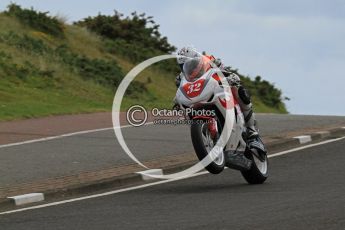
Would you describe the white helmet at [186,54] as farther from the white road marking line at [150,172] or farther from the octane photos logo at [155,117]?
the octane photos logo at [155,117]

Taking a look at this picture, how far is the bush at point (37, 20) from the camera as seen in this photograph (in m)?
40.9

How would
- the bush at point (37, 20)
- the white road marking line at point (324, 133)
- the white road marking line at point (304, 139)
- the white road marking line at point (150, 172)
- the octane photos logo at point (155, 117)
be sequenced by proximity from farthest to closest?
the bush at point (37, 20) → the white road marking line at point (324, 133) → the white road marking line at point (304, 139) → the octane photos logo at point (155, 117) → the white road marking line at point (150, 172)

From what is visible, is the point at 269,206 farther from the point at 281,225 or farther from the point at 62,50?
the point at 62,50

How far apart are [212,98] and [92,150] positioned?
5110 millimetres

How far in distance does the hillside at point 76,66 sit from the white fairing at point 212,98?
9.95m

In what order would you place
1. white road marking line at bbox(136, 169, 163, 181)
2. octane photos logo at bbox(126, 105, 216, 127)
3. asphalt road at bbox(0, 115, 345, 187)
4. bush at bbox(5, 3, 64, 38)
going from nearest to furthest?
white road marking line at bbox(136, 169, 163, 181), asphalt road at bbox(0, 115, 345, 187), octane photos logo at bbox(126, 105, 216, 127), bush at bbox(5, 3, 64, 38)

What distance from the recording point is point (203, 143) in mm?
12016

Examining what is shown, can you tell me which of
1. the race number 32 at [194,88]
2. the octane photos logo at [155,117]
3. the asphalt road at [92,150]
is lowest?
the asphalt road at [92,150]

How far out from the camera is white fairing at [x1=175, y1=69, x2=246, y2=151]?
1241cm

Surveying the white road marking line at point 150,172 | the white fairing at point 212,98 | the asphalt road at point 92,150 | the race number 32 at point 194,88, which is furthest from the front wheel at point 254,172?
the asphalt road at point 92,150

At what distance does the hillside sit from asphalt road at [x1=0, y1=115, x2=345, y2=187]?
3711 millimetres

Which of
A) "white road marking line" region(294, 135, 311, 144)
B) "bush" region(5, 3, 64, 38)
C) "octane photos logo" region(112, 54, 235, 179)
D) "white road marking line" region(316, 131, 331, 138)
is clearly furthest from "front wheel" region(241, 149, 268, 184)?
"bush" region(5, 3, 64, 38)

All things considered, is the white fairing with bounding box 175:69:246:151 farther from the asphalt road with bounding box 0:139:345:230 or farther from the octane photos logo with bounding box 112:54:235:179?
the asphalt road with bounding box 0:139:345:230

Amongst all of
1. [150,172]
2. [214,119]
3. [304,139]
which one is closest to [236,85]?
[214,119]
